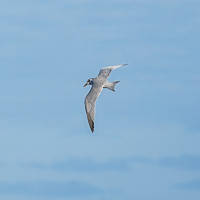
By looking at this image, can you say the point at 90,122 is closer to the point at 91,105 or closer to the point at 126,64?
the point at 91,105

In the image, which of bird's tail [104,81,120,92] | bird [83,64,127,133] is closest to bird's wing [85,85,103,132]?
bird [83,64,127,133]

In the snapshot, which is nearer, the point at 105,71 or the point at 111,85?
the point at 111,85

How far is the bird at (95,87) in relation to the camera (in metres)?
63.3

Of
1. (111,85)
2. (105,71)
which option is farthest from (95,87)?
(105,71)

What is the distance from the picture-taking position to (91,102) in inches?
2530

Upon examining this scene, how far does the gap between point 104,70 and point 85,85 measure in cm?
244

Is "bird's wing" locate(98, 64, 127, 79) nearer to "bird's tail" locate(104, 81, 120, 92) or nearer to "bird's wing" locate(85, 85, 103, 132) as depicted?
"bird's tail" locate(104, 81, 120, 92)

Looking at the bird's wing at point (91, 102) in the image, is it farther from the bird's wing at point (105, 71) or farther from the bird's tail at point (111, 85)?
the bird's wing at point (105, 71)

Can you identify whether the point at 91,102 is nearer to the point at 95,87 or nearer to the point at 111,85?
the point at 95,87

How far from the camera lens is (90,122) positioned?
204 ft

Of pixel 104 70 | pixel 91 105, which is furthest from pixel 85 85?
pixel 91 105

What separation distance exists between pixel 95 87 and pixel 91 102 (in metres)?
2.99

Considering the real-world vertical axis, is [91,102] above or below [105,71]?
below

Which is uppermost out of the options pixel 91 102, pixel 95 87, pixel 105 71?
pixel 105 71
